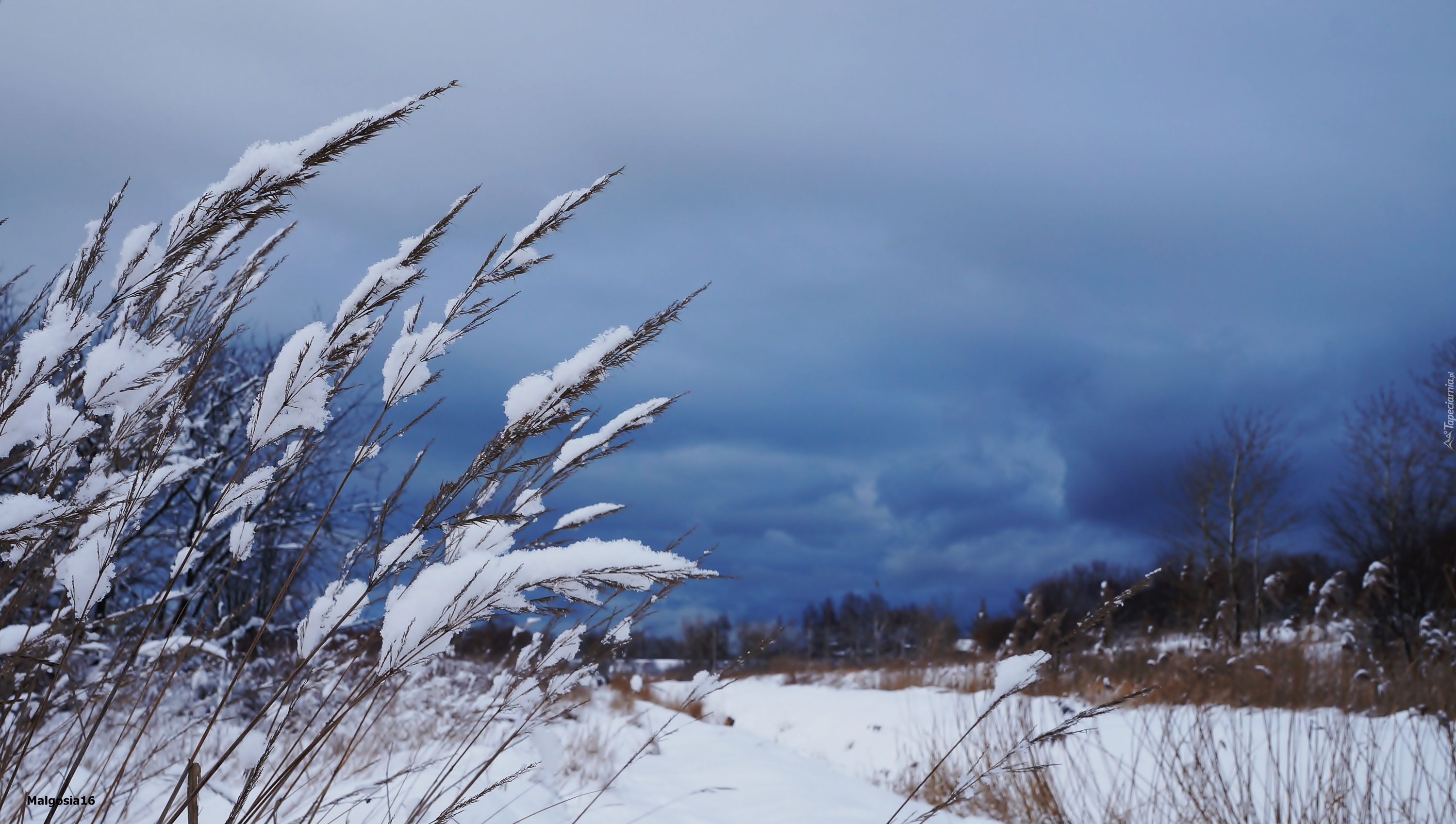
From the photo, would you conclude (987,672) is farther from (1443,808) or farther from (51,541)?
(51,541)

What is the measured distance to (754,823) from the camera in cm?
358

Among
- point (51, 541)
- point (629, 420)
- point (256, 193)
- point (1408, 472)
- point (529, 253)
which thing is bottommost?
point (51, 541)

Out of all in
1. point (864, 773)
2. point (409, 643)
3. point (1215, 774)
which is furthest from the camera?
point (864, 773)

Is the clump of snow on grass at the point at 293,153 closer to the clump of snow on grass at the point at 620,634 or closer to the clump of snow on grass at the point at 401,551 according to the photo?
the clump of snow on grass at the point at 401,551

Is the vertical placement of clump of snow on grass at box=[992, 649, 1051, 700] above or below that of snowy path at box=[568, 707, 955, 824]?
above

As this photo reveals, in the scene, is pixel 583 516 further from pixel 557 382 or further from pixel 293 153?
pixel 293 153

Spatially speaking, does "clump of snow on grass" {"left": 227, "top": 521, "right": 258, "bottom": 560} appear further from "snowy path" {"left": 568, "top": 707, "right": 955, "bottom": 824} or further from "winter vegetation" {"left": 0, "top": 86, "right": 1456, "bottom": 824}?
"snowy path" {"left": 568, "top": 707, "right": 955, "bottom": 824}

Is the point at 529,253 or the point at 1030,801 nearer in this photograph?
the point at 529,253

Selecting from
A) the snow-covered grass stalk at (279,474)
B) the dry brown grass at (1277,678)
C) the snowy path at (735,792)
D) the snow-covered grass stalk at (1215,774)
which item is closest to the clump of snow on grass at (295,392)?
the snow-covered grass stalk at (279,474)

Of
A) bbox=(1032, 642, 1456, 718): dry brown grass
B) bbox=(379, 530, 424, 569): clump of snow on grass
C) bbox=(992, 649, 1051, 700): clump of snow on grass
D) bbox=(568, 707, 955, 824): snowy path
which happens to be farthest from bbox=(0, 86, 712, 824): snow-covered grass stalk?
bbox=(1032, 642, 1456, 718): dry brown grass

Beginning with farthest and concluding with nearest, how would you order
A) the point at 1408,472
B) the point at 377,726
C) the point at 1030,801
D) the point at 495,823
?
the point at 1408,472 < the point at 377,726 < the point at 1030,801 < the point at 495,823

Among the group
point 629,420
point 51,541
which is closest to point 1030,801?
point 629,420

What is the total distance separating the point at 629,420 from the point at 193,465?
1049mm

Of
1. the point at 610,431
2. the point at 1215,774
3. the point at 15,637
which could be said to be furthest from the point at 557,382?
the point at 1215,774
